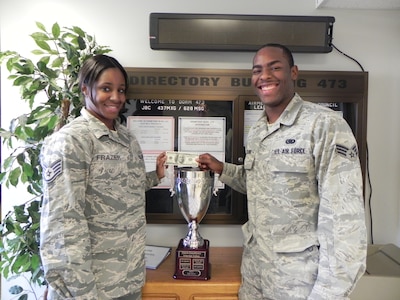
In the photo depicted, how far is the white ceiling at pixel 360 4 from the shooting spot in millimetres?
1863

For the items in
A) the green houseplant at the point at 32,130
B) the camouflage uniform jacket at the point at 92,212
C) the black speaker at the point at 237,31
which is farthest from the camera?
the black speaker at the point at 237,31

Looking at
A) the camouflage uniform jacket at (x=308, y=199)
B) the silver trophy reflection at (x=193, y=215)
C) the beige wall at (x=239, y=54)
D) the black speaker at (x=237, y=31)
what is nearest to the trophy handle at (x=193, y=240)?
the silver trophy reflection at (x=193, y=215)

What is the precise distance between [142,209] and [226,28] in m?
1.16

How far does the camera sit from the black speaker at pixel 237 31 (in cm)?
183

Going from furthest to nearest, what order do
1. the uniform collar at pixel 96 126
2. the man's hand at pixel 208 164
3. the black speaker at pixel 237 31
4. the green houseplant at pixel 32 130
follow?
the black speaker at pixel 237 31, the man's hand at pixel 208 164, the green houseplant at pixel 32 130, the uniform collar at pixel 96 126

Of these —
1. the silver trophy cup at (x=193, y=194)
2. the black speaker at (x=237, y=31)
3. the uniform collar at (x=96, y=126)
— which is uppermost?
the black speaker at (x=237, y=31)

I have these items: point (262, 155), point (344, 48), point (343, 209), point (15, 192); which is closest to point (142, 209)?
point (262, 155)

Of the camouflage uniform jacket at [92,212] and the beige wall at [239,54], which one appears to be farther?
the beige wall at [239,54]

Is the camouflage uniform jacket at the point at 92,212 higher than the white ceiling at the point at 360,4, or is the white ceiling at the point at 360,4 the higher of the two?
the white ceiling at the point at 360,4

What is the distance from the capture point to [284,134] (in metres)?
1.33

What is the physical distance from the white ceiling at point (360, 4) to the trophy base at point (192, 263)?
1590 millimetres

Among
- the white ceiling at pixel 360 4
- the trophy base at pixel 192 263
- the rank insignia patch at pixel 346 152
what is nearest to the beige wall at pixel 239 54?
the white ceiling at pixel 360 4

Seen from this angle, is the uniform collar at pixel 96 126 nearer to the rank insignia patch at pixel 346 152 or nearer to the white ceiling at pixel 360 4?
the rank insignia patch at pixel 346 152

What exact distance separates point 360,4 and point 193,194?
4.99 ft
